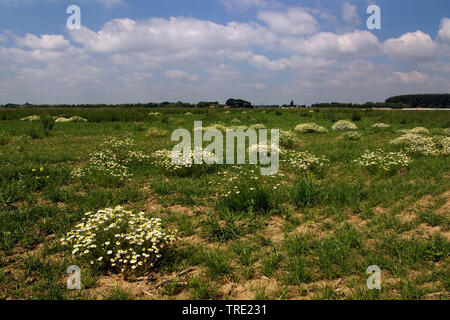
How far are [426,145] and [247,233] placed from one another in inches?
360

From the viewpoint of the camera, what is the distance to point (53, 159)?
8.98m

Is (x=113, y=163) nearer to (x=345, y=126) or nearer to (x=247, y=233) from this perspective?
(x=247, y=233)

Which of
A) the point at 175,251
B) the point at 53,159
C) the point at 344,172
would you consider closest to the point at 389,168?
the point at 344,172

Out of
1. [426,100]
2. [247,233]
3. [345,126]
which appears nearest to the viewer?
[247,233]

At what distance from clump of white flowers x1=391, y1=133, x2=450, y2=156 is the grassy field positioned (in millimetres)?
1547

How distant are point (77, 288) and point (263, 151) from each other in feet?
23.6

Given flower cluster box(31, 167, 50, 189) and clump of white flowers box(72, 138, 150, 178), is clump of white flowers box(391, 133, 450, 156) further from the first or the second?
flower cluster box(31, 167, 50, 189)

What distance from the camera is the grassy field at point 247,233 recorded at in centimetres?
306

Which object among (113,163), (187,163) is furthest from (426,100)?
(113,163)

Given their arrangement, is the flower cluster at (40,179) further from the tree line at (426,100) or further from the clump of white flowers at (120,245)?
the tree line at (426,100)

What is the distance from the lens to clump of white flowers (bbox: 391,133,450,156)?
→ 29.3 ft

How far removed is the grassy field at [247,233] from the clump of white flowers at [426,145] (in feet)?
5.07

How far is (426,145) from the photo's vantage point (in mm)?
9656

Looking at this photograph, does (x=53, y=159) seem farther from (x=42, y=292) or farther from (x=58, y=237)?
(x=42, y=292)
